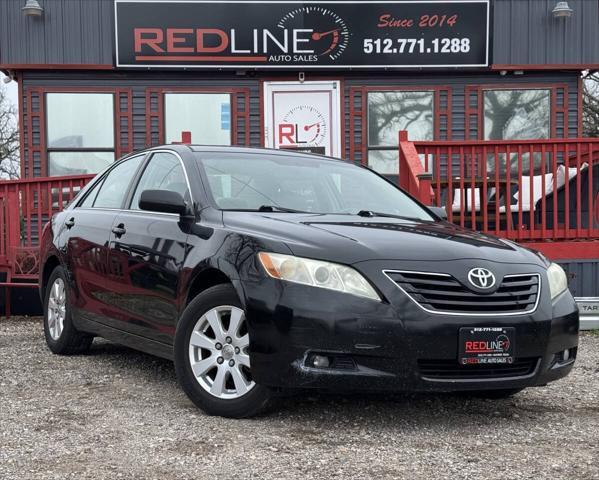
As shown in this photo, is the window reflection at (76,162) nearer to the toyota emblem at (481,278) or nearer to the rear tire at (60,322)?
the rear tire at (60,322)

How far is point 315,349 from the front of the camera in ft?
12.2

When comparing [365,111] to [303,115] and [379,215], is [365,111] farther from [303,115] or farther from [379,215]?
[379,215]

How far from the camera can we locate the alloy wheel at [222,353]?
398 cm

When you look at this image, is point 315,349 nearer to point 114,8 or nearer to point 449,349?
point 449,349

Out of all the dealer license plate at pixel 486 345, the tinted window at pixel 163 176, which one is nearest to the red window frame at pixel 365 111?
the tinted window at pixel 163 176

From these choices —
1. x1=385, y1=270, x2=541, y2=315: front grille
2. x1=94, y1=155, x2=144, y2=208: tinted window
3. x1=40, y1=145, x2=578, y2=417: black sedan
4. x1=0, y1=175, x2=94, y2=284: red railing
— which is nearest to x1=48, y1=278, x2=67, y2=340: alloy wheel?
x1=94, y1=155, x2=144, y2=208: tinted window

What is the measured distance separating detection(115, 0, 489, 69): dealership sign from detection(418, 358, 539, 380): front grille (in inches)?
356

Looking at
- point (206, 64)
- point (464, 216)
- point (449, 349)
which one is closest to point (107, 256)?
point (449, 349)

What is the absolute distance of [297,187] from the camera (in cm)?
497

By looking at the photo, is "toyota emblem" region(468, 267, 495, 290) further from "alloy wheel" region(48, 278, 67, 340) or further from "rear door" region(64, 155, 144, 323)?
"alloy wheel" region(48, 278, 67, 340)

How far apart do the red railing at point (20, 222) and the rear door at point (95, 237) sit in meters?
2.59

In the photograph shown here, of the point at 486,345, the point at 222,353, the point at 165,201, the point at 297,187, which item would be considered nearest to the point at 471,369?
the point at 486,345

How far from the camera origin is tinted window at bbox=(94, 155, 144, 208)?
5578 millimetres

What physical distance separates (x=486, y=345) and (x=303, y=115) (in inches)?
362
